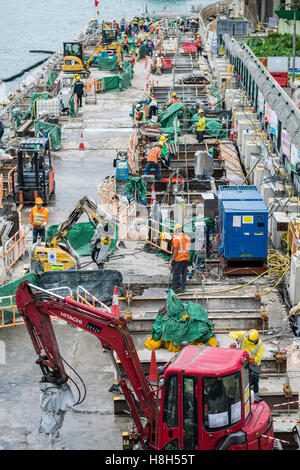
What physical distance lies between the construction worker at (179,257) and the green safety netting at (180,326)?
6.81 ft

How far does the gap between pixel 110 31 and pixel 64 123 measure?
30.3 meters

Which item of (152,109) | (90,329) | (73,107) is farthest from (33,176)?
(90,329)

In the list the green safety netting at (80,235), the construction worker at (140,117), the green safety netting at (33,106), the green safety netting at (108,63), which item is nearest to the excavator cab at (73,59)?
the green safety netting at (108,63)

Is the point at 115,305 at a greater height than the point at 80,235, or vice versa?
the point at 115,305

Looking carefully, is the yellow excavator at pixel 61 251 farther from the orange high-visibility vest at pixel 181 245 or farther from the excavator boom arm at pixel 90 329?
the excavator boom arm at pixel 90 329

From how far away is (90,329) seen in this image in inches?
470

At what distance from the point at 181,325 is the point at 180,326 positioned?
0.03m

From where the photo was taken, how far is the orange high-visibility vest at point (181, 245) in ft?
58.2

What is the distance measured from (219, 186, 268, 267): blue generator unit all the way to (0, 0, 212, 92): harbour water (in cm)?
6724

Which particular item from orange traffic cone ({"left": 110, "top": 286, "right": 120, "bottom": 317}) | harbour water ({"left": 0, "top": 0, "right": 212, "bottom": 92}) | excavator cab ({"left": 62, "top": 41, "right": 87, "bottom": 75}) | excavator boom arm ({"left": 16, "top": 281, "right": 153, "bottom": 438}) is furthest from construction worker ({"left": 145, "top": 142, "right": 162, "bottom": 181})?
harbour water ({"left": 0, "top": 0, "right": 212, "bottom": 92})

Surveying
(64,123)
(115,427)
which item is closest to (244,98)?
(64,123)

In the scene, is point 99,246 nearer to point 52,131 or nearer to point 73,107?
point 52,131

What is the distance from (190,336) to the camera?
1575 centimetres

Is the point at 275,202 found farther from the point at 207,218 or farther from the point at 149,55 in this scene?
the point at 149,55
